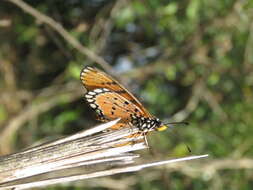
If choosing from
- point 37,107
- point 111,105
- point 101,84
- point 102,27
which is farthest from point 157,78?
point 101,84

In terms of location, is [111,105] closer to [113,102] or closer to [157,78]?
[113,102]

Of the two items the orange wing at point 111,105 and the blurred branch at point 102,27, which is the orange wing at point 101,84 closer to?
the orange wing at point 111,105

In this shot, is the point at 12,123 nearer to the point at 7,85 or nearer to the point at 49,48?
the point at 7,85

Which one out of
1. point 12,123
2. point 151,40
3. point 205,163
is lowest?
point 205,163

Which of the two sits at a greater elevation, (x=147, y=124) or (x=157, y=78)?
(x=157, y=78)

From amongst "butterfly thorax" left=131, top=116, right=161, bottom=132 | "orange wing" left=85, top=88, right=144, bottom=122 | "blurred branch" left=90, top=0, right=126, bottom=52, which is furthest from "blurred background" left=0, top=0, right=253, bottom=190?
"butterfly thorax" left=131, top=116, right=161, bottom=132

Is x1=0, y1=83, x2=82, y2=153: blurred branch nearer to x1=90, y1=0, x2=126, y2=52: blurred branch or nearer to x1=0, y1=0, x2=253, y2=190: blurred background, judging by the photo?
x1=0, y1=0, x2=253, y2=190: blurred background

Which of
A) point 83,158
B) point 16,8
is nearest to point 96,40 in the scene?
point 16,8
